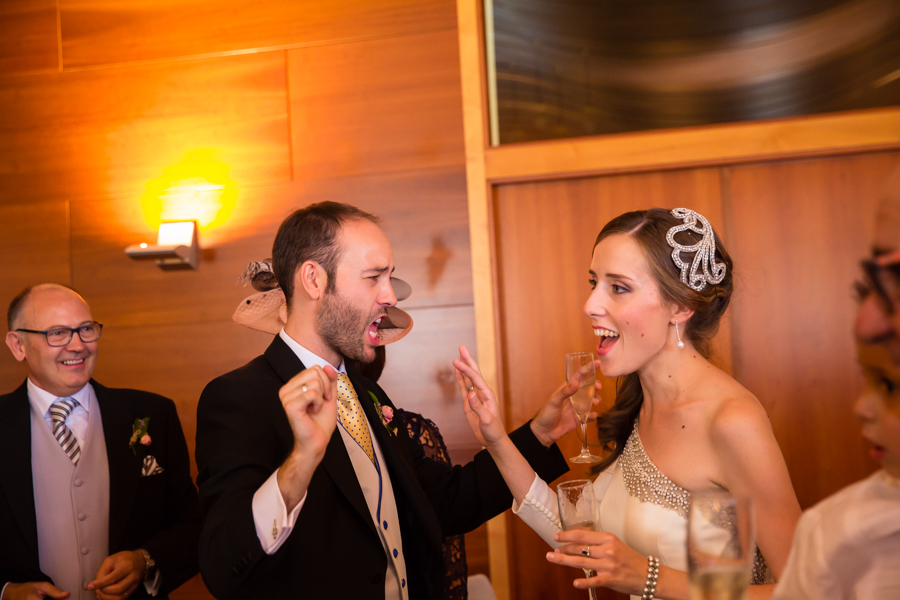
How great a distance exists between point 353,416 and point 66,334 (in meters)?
1.46

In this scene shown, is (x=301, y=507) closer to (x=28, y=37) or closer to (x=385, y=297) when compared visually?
(x=385, y=297)

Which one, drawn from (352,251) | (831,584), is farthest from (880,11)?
(831,584)

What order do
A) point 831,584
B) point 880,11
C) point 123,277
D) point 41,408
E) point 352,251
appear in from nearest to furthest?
point 831,584 → point 352,251 → point 41,408 → point 880,11 → point 123,277

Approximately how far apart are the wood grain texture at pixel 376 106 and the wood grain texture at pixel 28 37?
5.16ft

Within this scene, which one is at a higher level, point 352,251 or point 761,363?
point 352,251

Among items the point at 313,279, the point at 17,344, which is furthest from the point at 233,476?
the point at 17,344

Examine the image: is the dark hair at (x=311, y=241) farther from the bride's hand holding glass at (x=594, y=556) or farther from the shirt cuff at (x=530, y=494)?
the bride's hand holding glass at (x=594, y=556)

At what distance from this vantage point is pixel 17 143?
13.7ft

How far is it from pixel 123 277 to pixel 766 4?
13.0ft

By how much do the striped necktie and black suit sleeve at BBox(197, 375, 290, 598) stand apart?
47.0 inches

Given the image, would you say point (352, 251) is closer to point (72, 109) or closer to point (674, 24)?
point (674, 24)

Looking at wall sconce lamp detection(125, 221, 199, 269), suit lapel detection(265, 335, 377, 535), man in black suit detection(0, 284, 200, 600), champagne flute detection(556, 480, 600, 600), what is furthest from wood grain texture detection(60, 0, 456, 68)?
champagne flute detection(556, 480, 600, 600)

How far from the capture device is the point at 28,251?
13.5 ft

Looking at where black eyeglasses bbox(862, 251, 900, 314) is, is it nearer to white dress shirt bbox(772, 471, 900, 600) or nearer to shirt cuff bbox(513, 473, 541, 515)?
white dress shirt bbox(772, 471, 900, 600)
